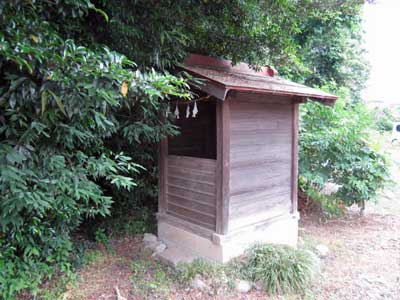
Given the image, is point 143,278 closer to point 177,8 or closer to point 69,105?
point 69,105

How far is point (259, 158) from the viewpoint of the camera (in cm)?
350

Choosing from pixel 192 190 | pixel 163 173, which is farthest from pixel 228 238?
pixel 163 173

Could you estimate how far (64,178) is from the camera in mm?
2123

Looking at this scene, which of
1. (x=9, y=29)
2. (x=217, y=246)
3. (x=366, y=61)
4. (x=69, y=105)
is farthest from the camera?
(x=366, y=61)

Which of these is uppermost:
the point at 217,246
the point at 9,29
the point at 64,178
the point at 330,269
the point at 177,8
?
the point at 177,8

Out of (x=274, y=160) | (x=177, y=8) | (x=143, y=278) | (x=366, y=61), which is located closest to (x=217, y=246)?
(x=143, y=278)

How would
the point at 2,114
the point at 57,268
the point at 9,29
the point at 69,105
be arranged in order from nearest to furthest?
the point at 9,29
the point at 69,105
the point at 2,114
the point at 57,268

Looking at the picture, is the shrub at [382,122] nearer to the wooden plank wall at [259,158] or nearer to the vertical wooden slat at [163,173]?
the wooden plank wall at [259,158]

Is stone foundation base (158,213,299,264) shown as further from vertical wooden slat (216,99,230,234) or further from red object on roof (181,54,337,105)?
red object on roof (181,54,337,105)

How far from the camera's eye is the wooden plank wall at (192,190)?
10.8 feet

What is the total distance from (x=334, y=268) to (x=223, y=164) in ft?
5.94

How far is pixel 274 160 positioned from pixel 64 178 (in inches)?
98.9

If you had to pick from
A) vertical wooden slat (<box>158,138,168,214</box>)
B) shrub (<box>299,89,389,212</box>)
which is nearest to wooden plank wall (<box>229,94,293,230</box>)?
vertical wooden slat (<box>158,138,168,214</box>)

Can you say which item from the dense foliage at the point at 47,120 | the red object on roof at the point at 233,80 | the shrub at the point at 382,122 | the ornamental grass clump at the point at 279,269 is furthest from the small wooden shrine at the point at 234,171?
the shrub at the point at 382,122
